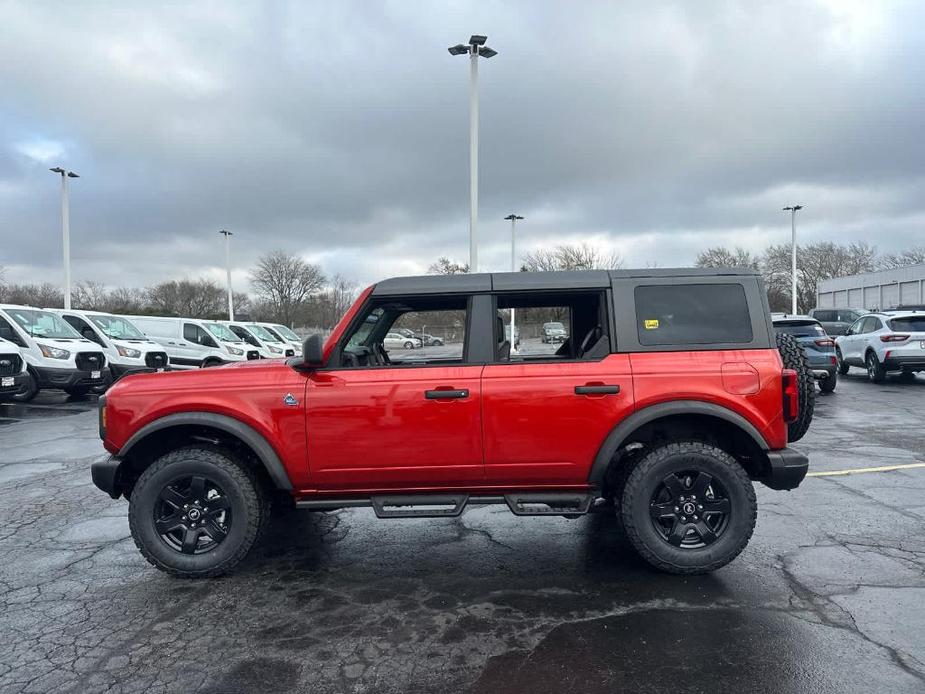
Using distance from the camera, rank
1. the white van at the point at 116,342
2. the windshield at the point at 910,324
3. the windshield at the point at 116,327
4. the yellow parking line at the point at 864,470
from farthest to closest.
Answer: the windshield at the point at 116,327, the white van at the point at 116,342, the windshield at the point at 910,324, the yellow parking line at the point at 864,470

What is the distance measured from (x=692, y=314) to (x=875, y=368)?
13.9 meters

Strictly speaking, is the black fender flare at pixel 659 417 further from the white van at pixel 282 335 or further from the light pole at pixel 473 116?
the white van at pixel 282 335

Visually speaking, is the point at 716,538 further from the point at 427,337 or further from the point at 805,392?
the point at 427,337

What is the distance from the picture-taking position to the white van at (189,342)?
64.1 ft

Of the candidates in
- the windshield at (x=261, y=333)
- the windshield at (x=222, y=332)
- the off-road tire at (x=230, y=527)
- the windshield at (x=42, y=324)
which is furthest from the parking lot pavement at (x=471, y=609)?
the windshield at (x=261, y=333)

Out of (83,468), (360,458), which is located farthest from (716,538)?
(83,468)

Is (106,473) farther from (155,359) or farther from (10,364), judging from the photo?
(155,359)

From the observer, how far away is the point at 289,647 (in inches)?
125

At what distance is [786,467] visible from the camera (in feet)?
12.7

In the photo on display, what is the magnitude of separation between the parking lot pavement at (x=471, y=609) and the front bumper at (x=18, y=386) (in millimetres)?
7900

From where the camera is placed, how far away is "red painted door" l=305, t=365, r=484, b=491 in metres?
3.91

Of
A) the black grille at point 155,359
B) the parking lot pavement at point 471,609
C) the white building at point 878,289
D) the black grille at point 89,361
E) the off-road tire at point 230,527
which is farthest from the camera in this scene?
the white building at point 878,289

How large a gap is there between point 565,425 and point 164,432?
2.64 meters

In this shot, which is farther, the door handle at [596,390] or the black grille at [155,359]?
the black grille at [155,359]
